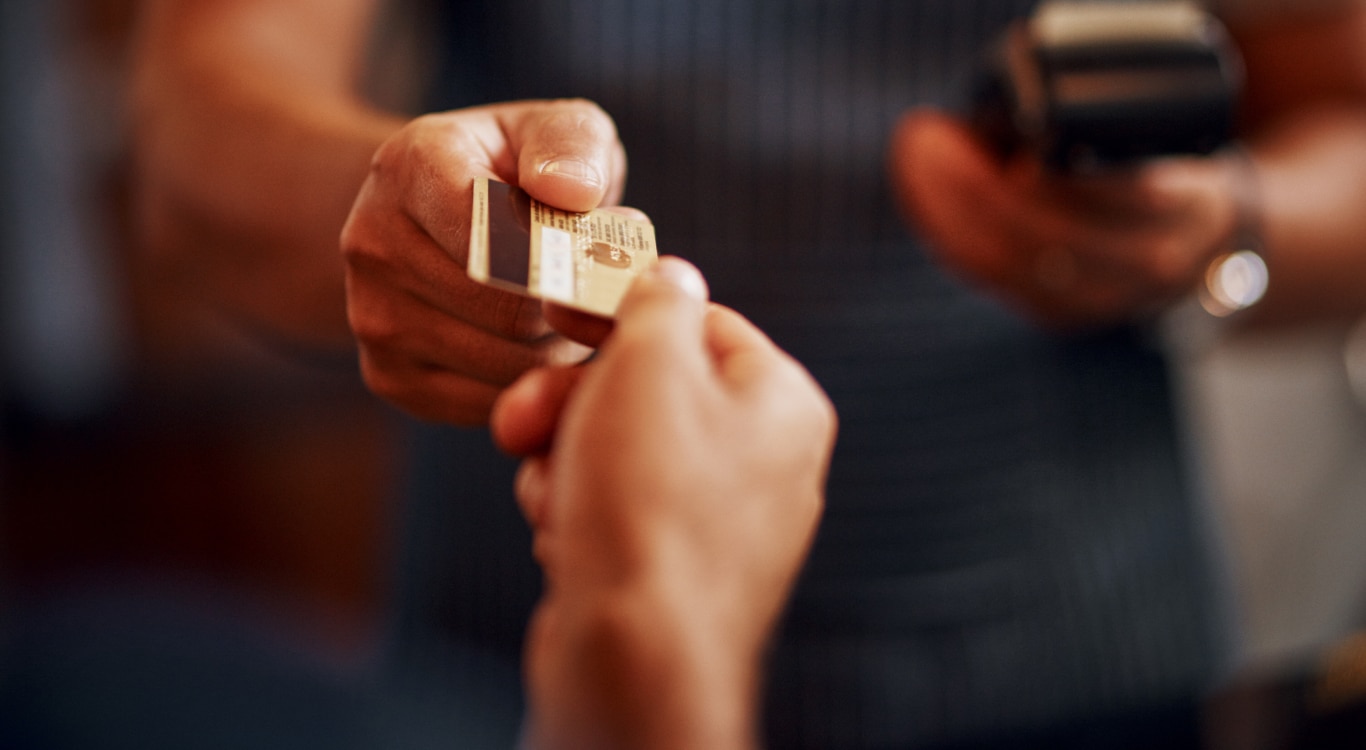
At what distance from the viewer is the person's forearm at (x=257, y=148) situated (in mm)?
372

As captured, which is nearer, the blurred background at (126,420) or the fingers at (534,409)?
the fingers at (534,409)

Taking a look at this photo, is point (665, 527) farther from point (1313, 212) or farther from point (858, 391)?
point (1313, 212)

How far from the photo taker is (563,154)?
0.27 meters

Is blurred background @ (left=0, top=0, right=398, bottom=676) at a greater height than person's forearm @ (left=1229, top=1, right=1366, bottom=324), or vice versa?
person's forearm @ (left=1229, top=1, right=1366, bottom=324)

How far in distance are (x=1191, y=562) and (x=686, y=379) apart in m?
0.75

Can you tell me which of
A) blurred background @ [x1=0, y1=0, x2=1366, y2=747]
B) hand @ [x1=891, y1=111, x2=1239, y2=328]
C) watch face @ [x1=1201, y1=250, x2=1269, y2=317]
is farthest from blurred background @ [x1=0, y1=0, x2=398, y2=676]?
watch face @ [x1=1201, y1=250, x2=1269, y2=317]

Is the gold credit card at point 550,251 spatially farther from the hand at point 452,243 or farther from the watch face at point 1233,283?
the watch face at point 1233,283

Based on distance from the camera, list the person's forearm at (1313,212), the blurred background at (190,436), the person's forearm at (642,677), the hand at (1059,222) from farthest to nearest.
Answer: the blurred background at (190,436)
the person's forearm at (1313,212)
the hand at (1059,222)
the person's forearm at (642,677)

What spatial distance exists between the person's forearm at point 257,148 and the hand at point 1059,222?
389mm

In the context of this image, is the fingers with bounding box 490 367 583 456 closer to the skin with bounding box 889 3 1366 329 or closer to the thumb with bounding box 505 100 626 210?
the thumb with bounding box 505 100 626 210

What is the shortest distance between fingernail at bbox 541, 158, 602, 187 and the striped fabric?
311mm

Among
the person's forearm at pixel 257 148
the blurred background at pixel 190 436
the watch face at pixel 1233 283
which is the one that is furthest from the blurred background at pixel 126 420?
the watch face at pixel 1233 283

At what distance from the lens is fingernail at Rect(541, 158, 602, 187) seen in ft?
0.89

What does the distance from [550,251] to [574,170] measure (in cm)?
3
